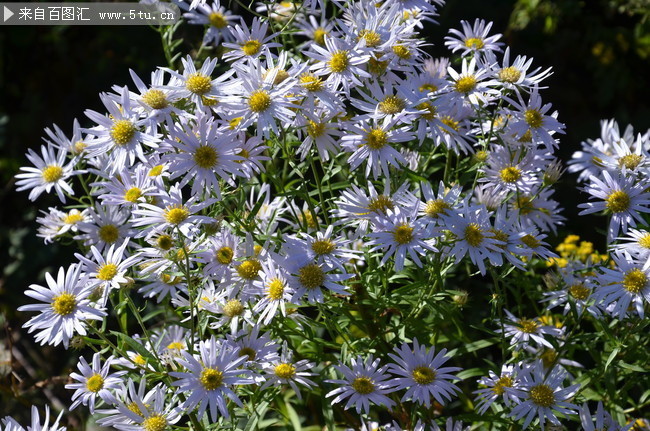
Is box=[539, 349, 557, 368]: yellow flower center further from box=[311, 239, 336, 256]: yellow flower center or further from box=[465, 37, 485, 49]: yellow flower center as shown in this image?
box=[465, 37, 485, 49]: yellow flower center

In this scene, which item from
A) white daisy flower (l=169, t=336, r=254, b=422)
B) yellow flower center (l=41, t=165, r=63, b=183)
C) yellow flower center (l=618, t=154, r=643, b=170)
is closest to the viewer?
white daisy flower (l=169, t=336, r=254, b=422)

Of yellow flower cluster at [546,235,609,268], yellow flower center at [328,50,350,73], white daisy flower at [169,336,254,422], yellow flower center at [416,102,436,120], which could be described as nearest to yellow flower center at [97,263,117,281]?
white daisy flower at [169,336,254,422]

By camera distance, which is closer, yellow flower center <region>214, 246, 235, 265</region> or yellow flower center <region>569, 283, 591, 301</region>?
yellow flower center <region>214, 246, 235, 265</region>

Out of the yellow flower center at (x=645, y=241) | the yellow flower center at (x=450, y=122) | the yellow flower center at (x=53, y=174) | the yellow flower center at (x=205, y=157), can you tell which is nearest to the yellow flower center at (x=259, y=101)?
the yellow flower center at (x=205, y=157)

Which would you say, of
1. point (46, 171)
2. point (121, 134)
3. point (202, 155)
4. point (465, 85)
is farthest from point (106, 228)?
point (465, 85)

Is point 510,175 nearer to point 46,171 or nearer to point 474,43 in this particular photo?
point 474,43

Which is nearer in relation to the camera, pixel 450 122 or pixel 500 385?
pixel 500 385

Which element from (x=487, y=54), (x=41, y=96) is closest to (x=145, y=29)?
(x=41, y=96)
